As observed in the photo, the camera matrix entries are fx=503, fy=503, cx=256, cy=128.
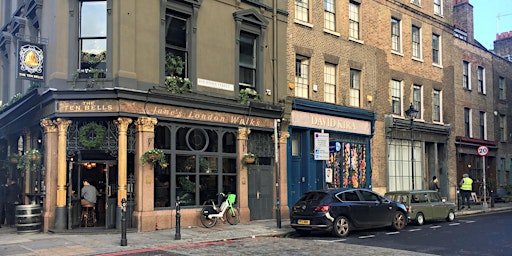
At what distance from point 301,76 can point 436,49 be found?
38.4 ft

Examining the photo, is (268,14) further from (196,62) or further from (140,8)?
(140,8)

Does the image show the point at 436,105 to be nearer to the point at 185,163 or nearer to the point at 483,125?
the point at 483,125

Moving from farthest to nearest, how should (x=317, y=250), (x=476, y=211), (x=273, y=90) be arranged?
(x=476, y=211) → (x=273, y=90) → (x=317, y=250)

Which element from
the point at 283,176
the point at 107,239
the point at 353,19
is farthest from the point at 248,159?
the point at 353,19

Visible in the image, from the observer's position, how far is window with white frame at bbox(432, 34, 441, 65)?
29016mm

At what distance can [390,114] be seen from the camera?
2544 centimetres

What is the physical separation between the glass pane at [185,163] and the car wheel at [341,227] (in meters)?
5.29

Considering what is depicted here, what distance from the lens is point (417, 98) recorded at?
90.4ft

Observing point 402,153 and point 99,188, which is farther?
point 402,153

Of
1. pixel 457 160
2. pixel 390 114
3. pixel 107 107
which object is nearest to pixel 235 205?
pixel 107 107


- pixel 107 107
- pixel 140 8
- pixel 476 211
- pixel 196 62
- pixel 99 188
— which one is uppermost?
pixel 140 8

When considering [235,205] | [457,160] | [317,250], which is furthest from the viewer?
[457,160]

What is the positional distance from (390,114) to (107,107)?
15.2m

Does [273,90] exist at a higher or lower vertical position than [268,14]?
lower
